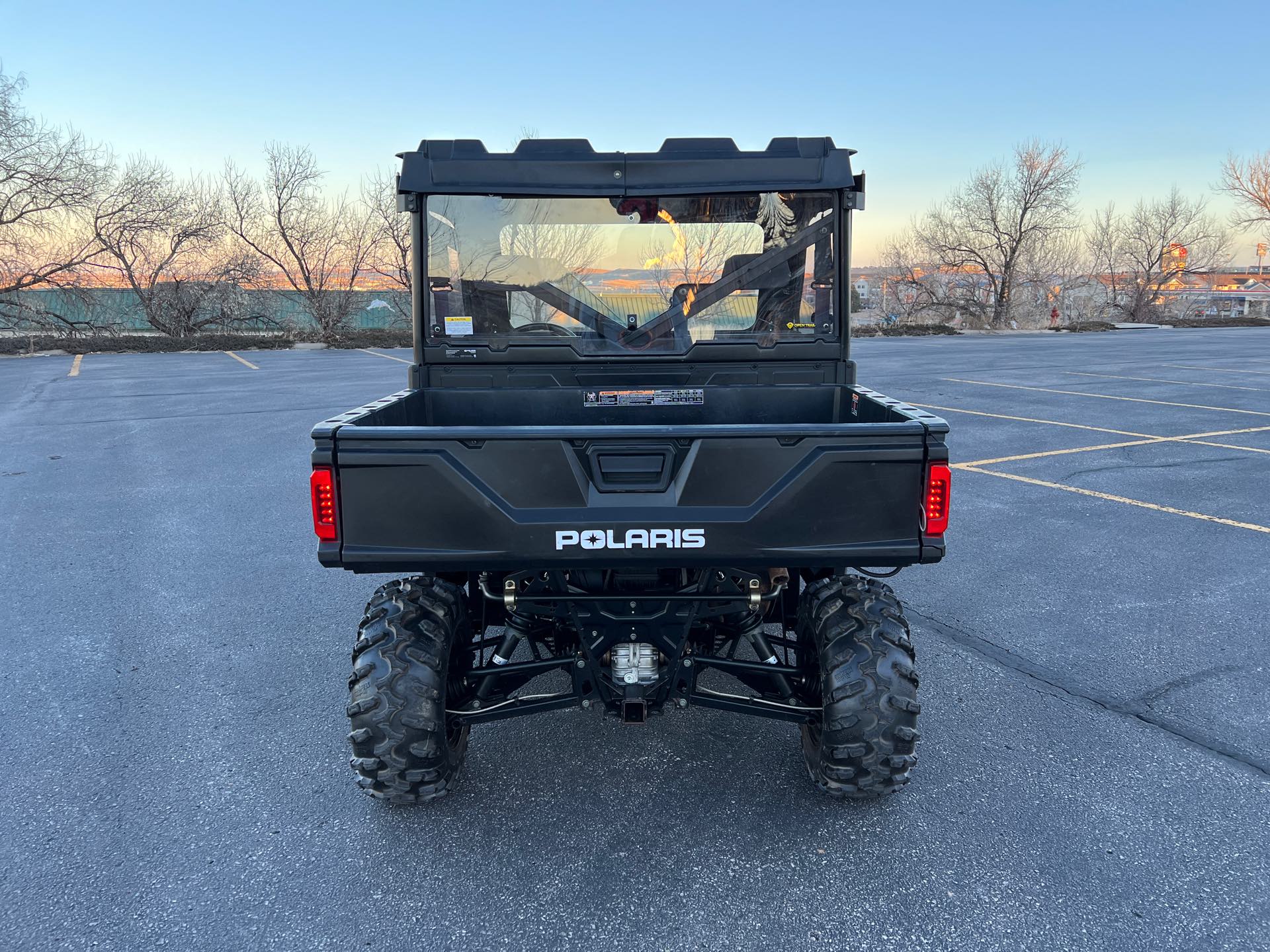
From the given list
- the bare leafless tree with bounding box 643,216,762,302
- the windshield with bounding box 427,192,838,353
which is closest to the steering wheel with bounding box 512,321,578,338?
the windshield with bounding box 427,192,838,353

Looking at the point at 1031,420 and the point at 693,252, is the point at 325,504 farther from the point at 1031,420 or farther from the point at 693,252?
the point at 1031,420

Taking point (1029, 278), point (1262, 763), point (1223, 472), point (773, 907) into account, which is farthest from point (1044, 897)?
point (1029, 278)

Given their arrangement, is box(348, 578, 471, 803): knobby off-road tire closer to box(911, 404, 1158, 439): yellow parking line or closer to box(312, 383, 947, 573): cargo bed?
box(312, 383, 947, 573): cargo bed

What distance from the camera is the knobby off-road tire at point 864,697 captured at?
2.74 meters

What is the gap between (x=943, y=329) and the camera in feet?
114

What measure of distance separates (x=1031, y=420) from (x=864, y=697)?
1007 centimetres

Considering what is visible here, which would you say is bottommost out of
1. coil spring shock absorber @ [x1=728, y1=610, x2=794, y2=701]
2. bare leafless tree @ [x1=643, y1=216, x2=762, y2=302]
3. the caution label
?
coil spring shock absorber @ [x1=728, y1=610, x2=794, y2=701]

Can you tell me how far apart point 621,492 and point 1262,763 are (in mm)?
2822

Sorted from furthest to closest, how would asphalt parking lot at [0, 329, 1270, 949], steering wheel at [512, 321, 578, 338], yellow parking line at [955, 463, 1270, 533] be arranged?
yellow parking line at [955, 463, 1270, 533] → steering wheel at [512, 321, 578, 338] → asphalt parking lot at [0, 329, 1270, 949]

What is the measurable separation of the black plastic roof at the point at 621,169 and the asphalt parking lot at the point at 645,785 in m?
2.37

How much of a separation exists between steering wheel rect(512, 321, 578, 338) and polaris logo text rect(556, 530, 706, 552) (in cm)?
162

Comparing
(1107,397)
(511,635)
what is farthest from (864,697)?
(1107,397)

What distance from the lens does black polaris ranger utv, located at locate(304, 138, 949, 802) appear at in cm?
258

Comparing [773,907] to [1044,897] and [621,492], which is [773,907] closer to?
[1044,897]
